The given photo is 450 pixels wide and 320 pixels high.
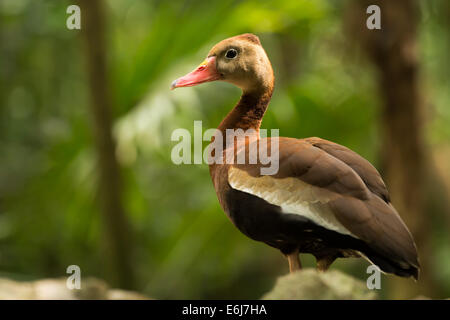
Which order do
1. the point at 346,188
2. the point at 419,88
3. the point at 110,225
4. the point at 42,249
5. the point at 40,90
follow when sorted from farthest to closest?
the point at 40,90
the point at 42,249
the point at 419,88
the point at 110,225
the point at 346,188

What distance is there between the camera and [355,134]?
3.09m

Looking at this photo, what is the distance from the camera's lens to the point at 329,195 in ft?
3.03

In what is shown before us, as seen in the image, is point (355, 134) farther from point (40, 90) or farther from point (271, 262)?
point (40, 90)

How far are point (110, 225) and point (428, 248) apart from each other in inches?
68.6

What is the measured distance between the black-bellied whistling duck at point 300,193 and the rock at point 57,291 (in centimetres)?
77

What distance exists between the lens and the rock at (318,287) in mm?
1118

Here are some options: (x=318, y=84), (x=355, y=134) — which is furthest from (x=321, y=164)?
(x=318, y=84)

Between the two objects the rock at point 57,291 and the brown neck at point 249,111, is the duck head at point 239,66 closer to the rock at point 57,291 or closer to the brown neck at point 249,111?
the brown neck at point 249,111

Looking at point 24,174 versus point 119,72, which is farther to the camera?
point 24,174

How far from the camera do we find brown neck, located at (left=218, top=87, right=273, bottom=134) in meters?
0.97

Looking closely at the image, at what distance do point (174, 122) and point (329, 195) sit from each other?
7.04 ft

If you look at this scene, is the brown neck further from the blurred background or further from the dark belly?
the blurred background

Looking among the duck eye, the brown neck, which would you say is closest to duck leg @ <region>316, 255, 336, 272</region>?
the brown neck

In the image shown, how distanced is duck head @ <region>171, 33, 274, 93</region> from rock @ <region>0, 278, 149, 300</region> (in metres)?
0.84
